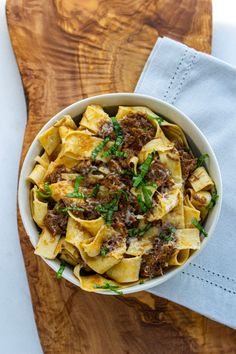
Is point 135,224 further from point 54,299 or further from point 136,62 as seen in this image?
point 136,62

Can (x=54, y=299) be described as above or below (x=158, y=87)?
below

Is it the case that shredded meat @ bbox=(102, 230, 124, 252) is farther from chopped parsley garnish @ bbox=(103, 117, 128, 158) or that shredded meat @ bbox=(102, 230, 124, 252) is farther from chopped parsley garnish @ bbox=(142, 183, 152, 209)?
chopped parsley garnish @ bbox=(103, 117, 128, 158)

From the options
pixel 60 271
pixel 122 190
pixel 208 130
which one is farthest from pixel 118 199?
pixel 208 130

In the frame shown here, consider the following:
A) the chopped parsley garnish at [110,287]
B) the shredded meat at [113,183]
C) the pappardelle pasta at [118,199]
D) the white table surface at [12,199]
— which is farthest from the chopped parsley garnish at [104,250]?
the white table surface at [12,199]

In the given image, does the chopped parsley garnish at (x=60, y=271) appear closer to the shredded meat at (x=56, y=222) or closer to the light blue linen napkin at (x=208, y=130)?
the shredded meat at (x=56, y=222)

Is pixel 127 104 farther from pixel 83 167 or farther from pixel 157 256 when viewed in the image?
pixel 157 256

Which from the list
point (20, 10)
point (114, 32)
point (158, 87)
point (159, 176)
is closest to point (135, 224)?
point (159, 176)

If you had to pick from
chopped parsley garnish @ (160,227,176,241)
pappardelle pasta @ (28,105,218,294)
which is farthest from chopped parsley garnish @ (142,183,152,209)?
chopped parsley garnish @ (160,227,176,241)
